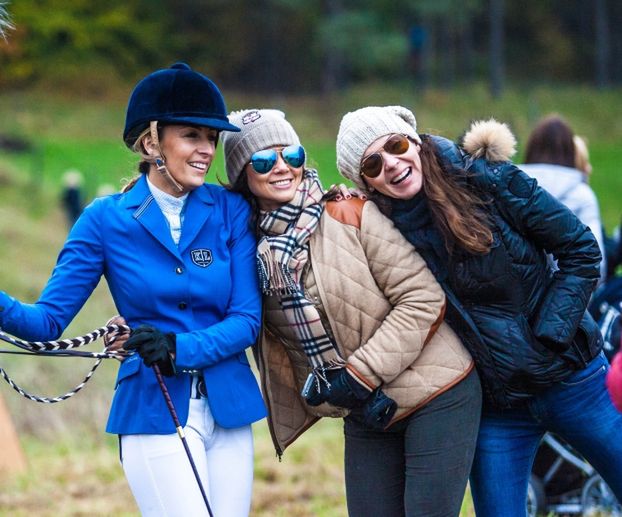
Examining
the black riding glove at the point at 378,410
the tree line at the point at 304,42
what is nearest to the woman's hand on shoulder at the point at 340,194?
the black riding glove at the point at 378,410

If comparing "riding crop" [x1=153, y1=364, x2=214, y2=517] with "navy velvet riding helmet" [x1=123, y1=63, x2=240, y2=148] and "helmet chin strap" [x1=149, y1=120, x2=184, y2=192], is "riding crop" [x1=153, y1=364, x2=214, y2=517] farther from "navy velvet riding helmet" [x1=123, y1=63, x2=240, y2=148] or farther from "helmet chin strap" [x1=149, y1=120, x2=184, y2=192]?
"navy velvet riding helmet" [x1=123, y1=63, x2=240, y2=148]

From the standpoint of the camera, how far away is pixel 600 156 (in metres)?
33.4

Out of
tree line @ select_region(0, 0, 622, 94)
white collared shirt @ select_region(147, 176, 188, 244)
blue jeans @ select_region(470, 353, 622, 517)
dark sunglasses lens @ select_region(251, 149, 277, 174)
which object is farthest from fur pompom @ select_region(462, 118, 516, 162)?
tree line @ select_region(0, 0, 622, 94)

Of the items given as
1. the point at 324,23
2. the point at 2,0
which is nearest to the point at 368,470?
the point at 2,0

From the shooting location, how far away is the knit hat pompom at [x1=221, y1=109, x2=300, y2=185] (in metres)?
3.52

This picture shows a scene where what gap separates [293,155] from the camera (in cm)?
349

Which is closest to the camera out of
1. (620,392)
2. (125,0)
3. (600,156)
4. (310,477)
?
(620,392)

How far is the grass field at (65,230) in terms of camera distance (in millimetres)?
6816

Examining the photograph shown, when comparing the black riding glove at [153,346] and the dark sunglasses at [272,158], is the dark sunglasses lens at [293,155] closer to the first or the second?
the dark sunglasses at [272,158]

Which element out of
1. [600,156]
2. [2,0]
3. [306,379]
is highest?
[2,0]

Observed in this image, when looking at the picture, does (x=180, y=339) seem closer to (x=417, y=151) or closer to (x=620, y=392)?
(x=417, y=151)

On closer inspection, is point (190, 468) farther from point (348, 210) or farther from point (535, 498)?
point (535, 498)

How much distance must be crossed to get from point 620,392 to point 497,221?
874 mm

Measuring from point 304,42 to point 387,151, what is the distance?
4099 centimetres
